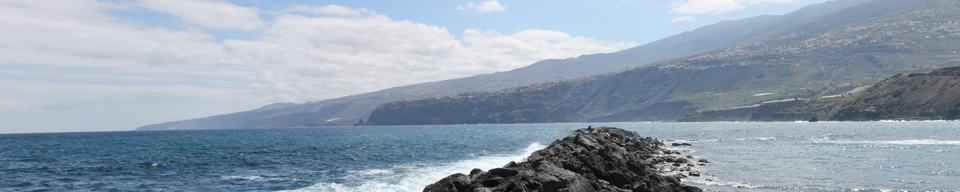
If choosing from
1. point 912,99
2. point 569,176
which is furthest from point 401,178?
point 912,99

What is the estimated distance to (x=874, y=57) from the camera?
190 metres

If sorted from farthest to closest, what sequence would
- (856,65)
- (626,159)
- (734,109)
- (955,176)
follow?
(856,65), (734,109), (626,159), (955,176)

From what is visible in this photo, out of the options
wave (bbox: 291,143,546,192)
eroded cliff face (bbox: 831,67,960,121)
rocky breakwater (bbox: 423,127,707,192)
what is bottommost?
eroded cliff face (bbox: 831,67,960,121)

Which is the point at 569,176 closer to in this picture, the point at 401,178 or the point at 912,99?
the point at 401,178

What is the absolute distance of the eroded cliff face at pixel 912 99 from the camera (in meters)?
94.4

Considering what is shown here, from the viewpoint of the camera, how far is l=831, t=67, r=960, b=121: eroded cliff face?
9438cm

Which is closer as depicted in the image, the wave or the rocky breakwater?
the rocky breakwater

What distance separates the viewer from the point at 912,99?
102812mm

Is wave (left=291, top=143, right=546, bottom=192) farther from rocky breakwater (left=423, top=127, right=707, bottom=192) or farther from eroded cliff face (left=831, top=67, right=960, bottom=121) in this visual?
eroded cliff face (left=831, top=67, right=960, bottom=121)

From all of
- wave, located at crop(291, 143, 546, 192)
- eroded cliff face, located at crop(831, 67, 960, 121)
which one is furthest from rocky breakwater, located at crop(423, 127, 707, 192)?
eroded cliff face, located at crop(831, 67, 960, 121)

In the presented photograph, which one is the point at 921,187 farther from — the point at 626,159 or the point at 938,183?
the point at 626,159

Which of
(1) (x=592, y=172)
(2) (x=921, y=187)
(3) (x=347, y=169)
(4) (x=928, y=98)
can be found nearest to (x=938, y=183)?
(2) (x=921, y=187)

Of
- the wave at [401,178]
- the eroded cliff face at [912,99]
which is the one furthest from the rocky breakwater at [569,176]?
the eroded cliff face at [912,99]

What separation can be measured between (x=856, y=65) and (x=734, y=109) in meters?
60.2
